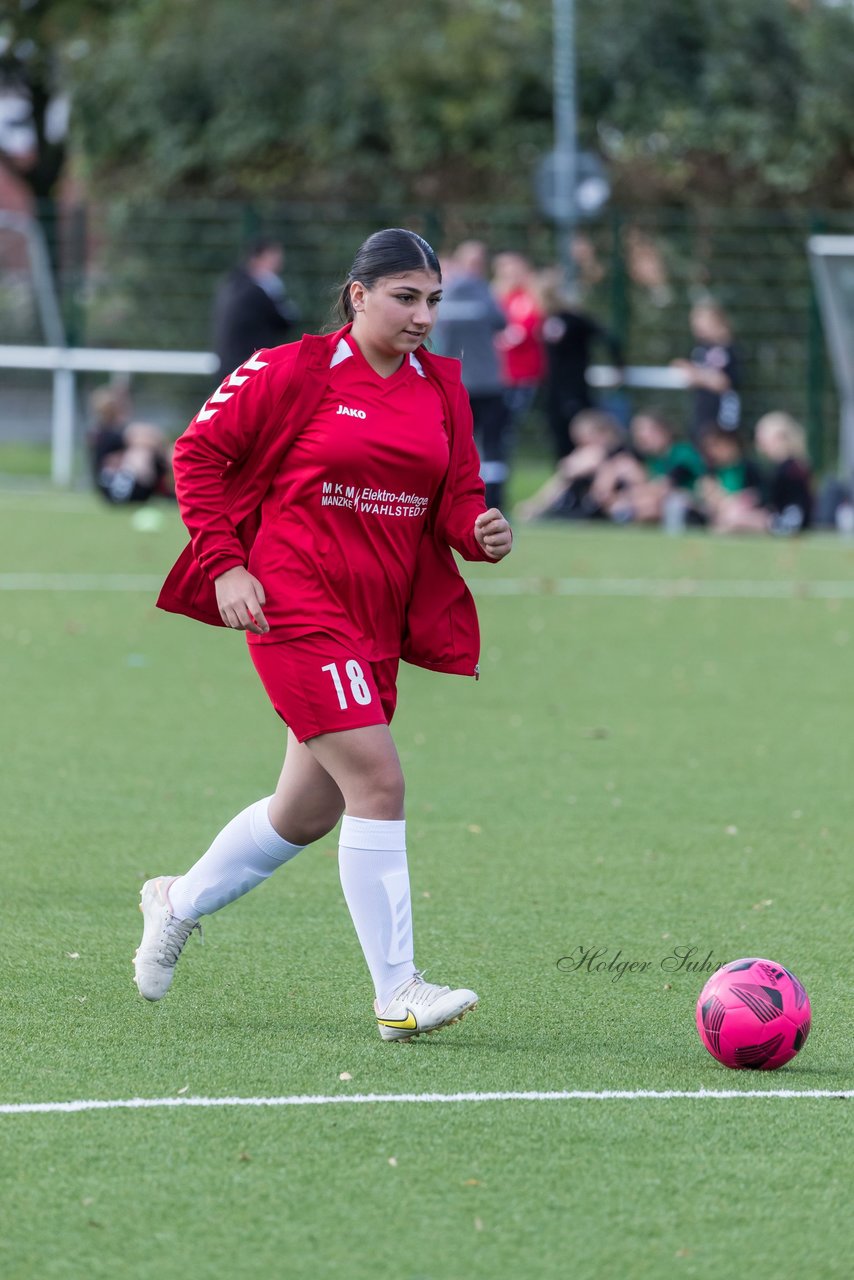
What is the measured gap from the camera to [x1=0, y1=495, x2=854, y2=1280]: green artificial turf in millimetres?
3736

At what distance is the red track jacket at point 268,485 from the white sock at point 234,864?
0.52 m

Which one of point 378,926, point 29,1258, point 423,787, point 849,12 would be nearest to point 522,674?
point 423,787

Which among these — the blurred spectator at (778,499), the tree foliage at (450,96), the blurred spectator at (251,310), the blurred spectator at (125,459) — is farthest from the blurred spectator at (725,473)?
the tree foliage at (450,96)

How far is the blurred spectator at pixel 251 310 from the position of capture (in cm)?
1730

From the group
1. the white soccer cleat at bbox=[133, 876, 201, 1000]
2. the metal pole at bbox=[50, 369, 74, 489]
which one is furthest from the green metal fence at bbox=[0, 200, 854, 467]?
the white soccer cleat at bbox=[133, 876, 201, 1000]

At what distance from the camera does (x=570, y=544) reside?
18.3m

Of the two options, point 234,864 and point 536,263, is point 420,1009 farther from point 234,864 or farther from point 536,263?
point 536,263

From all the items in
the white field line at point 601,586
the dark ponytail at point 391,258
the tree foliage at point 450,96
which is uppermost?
the tree foliage at point 450,96

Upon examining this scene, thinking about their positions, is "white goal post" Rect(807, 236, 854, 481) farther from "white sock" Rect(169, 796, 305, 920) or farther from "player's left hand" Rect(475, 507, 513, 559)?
"white sock" Rect(169, 796, 305, 920)

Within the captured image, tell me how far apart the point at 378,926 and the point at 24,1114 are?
1.00 metres

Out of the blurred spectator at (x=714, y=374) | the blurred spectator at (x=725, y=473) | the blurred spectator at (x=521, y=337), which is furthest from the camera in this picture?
the blurred spectator at (x=521, y=337)

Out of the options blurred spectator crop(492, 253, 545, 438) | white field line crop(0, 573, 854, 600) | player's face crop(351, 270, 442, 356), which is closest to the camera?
player's face crop(351, 270, 442, 356)

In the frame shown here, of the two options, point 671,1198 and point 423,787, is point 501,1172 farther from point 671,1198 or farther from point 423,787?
point 423,787

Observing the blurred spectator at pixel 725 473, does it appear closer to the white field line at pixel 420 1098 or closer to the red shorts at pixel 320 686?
the red shorts at pixel 320 686
